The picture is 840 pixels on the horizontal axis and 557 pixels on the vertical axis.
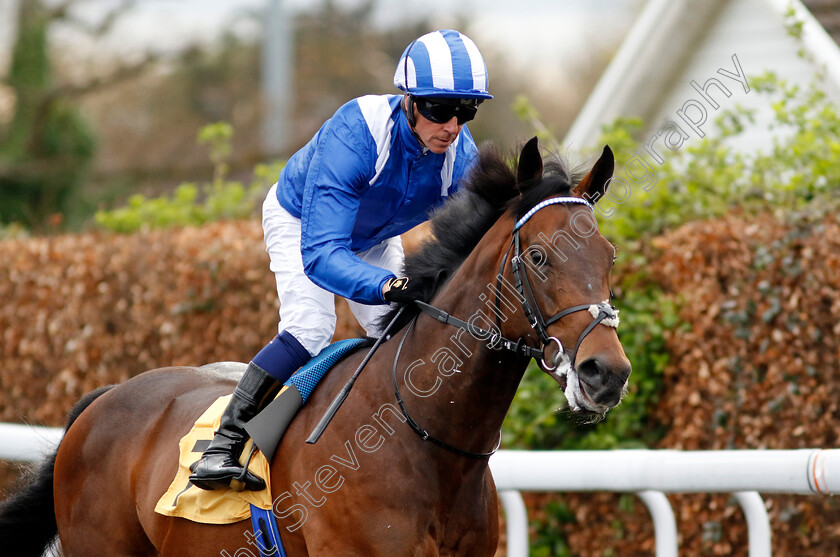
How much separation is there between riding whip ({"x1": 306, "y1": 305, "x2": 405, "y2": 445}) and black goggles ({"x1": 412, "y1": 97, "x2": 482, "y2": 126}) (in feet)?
2.15

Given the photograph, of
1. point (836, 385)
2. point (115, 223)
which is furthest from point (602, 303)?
point (115, 223)

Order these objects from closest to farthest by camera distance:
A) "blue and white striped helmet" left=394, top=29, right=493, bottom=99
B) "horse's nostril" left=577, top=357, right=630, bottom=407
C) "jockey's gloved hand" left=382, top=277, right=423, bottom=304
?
"horse's nostril" left=577, top=357, right=630, bottom=407
"jockey's gloved hand" left=382, top=277, right=423, bottom=304
"blue and white striped helmet" left=394, top=29, right=493, bottom=99

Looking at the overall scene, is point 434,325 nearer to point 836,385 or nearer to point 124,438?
point 124,438

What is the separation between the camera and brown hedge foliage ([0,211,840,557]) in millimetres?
4359

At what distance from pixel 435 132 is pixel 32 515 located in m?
2.62

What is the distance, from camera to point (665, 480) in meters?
4.00

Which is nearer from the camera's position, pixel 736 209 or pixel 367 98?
pixel 367 98

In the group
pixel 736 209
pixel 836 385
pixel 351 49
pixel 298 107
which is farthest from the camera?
pixel 351 49

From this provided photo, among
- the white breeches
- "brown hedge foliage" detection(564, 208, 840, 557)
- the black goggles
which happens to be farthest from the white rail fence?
the black goggles

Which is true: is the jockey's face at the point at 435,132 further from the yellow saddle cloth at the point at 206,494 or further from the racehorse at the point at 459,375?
the yellow saddle cloth at the point at 206,494

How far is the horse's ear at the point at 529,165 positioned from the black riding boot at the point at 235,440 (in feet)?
3.78

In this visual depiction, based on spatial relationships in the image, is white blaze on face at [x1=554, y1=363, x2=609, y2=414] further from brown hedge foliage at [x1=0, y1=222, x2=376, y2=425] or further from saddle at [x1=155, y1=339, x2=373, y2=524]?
brown hedge foliage at [x1=0, y1=222, x2=376, y2=425]

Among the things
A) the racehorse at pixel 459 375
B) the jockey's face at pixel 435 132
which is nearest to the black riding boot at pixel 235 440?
the racehorse at pixel 459 375

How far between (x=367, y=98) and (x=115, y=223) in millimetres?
5662
